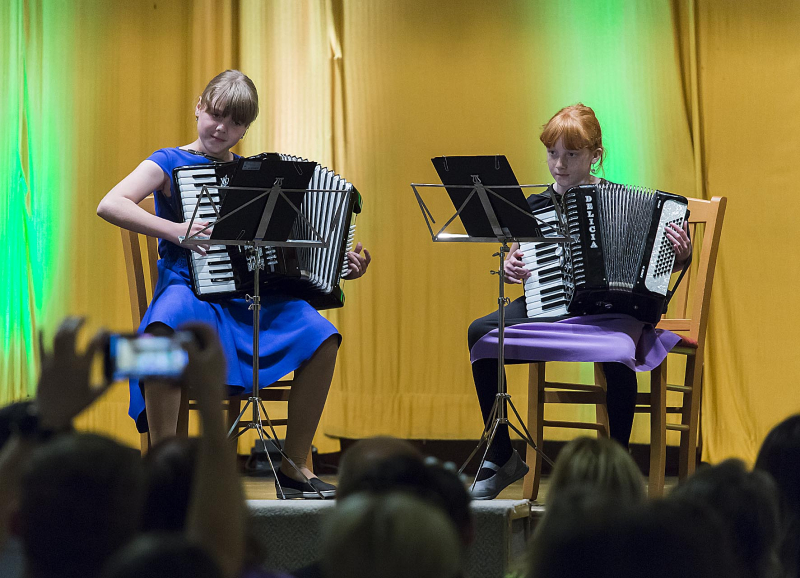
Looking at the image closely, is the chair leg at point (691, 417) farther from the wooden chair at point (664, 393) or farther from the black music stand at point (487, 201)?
the black music stand at point (487, 201)

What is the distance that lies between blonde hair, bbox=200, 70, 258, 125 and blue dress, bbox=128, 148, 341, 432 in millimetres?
181

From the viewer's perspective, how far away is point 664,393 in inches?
120

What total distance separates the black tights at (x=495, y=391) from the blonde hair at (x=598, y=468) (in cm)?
147

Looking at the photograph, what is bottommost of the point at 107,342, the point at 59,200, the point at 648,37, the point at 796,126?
the point at 107,342

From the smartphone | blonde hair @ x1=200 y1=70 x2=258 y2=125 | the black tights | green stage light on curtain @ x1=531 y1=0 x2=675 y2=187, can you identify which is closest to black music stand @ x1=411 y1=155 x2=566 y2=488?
the black tights

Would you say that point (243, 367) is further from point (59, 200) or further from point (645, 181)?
point (645, 181)

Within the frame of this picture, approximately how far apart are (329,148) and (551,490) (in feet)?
9.46

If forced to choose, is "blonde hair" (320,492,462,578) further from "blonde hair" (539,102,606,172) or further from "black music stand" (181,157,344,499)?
A: "blonde hair" (539,102,606,172)

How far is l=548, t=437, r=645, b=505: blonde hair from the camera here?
4.38ft

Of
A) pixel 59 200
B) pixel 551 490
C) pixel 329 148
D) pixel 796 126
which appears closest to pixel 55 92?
pixel 59 200

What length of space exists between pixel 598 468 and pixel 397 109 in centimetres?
293

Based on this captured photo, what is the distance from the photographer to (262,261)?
108 inches

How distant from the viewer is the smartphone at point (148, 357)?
1127mm

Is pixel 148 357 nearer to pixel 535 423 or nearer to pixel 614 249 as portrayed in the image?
pixel 614 249
